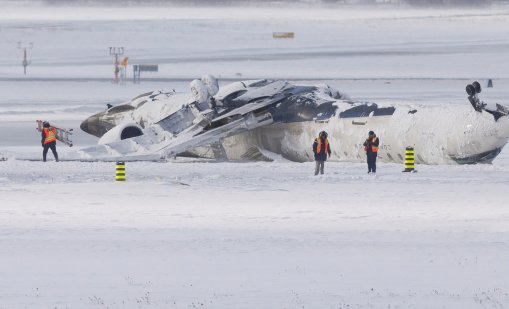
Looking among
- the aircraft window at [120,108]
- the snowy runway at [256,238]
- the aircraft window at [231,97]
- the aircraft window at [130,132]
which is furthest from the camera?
the aircraft window at [120,108]

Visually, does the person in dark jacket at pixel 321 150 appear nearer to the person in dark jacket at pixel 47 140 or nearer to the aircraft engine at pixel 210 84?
the aircraft engine at pixel 210 84

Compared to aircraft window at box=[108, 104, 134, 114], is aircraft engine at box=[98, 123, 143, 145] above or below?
below

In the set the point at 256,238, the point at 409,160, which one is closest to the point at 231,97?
the point at 409,160

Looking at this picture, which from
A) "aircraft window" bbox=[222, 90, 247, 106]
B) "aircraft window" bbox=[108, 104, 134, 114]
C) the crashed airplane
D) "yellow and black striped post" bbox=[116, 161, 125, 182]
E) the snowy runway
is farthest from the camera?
"aircraft window" bbox=[108, 104, 134, 114]

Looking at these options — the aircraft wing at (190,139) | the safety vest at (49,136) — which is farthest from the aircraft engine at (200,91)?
the safety vest at (49,136)

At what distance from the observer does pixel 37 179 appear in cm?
3697

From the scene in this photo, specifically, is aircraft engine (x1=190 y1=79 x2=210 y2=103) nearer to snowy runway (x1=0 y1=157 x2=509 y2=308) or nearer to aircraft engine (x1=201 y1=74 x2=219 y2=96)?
aircraft engine (x1=201 y1=74 x2=219 y2=96)

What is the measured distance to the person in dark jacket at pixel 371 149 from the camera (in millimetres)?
37625

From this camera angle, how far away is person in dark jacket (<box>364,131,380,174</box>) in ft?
123

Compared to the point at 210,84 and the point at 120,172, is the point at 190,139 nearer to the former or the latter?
the point at 210,84

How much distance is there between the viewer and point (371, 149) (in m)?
37.6

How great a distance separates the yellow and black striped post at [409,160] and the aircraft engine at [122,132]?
1104 cm

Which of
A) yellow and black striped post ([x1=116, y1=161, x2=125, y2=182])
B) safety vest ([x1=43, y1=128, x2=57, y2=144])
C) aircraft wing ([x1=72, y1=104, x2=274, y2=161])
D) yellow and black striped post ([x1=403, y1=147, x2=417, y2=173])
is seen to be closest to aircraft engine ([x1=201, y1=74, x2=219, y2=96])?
aircraft wing ([x1=72, y1=104, x2=274, y2=161])

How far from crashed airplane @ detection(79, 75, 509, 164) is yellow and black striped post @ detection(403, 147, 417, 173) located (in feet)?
2.29
